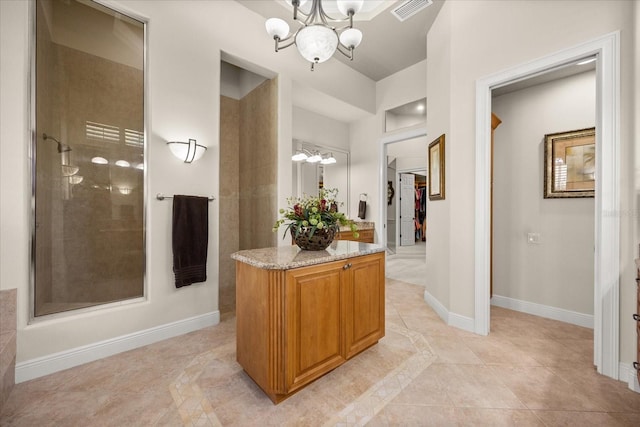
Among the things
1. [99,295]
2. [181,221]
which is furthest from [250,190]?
[99,295]

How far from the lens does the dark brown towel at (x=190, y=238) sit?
8.25 feet

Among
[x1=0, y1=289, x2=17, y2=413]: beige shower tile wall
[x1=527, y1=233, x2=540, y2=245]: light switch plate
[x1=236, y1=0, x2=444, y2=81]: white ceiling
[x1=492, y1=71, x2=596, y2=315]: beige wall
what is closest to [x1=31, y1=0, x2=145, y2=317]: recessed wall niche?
[x1=0, y1=289, x2=17, y2=413]: beige shower tile wall

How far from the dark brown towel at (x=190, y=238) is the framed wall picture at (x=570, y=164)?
384 cm

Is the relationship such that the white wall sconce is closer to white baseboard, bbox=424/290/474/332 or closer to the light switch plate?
white baseboard, bbox=424/290/474/332

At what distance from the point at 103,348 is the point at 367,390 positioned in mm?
2145

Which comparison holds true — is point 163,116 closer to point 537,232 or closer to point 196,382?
point 196,382

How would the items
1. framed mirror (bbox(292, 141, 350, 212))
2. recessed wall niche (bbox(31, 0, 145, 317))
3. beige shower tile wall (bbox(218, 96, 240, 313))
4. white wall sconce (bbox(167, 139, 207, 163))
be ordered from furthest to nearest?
framed mirror (bbox(292, 141, 350, 212)) < beige shower tile wall (bbox(218, 96, 240, 313)) < white wall sconce (bbox(167, 139, 207, 163)) < recessed wall niche (bbox(31, 0, 145, 317))

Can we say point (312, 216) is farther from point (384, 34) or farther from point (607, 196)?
point (384, 34)

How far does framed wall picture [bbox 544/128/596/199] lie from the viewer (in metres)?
2.76

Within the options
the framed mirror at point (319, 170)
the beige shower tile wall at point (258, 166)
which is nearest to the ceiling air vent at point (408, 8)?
the beige shower tile wall at point (258, 166)

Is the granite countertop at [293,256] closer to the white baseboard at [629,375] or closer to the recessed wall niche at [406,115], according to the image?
the white baseboard at [629,375]

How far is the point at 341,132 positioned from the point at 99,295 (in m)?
4.38

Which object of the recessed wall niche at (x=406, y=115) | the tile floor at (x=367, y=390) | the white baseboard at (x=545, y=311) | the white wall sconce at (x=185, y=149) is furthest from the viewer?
the recessed wall niche at (x=406, y=115)

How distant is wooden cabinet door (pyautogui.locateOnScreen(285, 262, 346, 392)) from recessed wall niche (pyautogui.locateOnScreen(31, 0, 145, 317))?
172cm
